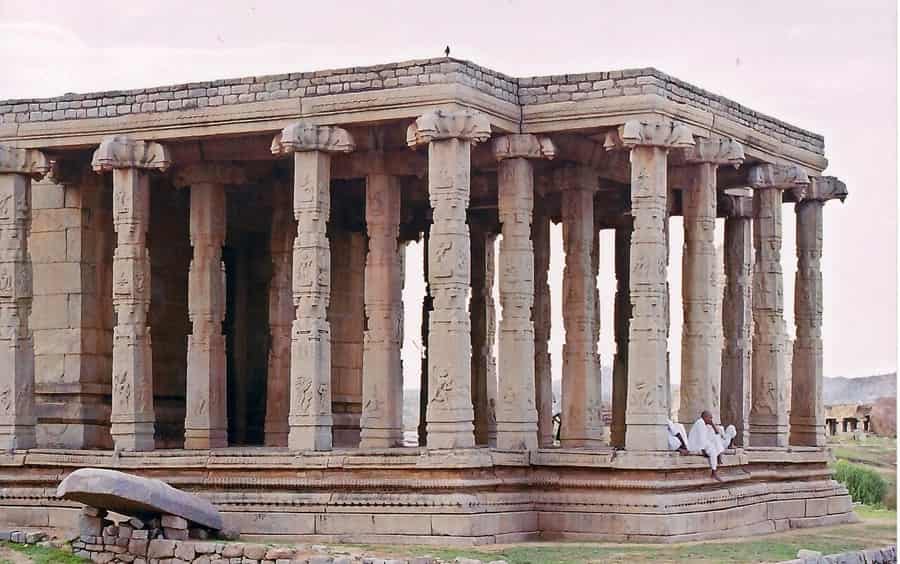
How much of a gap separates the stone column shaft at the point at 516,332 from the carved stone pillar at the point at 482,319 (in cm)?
841

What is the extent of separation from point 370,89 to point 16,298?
672 cm

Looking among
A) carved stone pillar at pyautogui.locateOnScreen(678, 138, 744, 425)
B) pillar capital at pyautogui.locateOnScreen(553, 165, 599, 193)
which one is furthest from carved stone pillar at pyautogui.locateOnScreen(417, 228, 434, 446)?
carved stone pillar at pyautogui.locateOnScreen(678, 138, 744, 425)

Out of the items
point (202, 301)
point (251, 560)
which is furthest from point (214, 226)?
point (251, 560)

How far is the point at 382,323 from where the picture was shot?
31391 millimetres

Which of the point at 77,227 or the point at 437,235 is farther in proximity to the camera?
the point at 77,227

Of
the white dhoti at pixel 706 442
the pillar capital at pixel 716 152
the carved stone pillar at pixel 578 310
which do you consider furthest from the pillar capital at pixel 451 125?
the white dhoti at pixel 706 442

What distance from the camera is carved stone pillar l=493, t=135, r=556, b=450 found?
98.9 feet

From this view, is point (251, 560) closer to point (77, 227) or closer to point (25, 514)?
point (25, 514)

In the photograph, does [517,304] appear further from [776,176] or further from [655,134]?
[776,176]

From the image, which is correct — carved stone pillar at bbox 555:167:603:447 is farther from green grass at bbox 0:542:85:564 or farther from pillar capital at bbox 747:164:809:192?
green grass at bbox 0:542:85:564

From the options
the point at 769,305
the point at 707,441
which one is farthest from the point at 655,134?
the point at 769,305

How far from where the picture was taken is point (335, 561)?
26625mm

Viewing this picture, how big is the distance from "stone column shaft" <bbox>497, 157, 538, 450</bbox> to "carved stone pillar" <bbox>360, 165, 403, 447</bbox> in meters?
1.94

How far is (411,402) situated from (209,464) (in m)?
70.4
